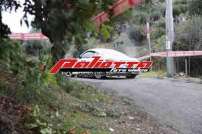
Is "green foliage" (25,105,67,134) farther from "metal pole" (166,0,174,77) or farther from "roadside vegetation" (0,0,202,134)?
"metal pole" (166,0,174,77)

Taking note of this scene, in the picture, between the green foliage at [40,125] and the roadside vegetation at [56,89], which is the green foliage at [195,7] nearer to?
the roadside vegetation at [56,89]

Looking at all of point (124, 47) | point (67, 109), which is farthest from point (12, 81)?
point (124, 47)

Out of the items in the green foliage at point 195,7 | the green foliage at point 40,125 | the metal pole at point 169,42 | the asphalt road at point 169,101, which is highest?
the green foliage at point 195,7

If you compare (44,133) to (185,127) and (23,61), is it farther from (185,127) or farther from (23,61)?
(185,127)

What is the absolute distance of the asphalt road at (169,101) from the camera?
9703 millimetres

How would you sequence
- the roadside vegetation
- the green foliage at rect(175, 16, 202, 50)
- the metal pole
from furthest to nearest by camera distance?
the green foliage at rect(175, 16, 202, 50)
the metal pole
the roadside vegetation

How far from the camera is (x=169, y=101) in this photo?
1241 cm

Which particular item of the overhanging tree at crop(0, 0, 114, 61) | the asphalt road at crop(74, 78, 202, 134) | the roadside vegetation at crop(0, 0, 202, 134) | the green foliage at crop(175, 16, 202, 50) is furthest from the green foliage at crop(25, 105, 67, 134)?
the green foliage at crop(175, 16, 202, 50)

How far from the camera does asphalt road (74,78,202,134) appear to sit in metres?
9.70

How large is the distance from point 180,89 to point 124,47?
19010 mm

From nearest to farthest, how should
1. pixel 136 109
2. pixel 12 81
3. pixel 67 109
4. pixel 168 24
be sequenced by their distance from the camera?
pixel 12 81
pixel 67 109
pixel 136 109
pixel 168 24

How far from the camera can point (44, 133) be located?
6.45 meters

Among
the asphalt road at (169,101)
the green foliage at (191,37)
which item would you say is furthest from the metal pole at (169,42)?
the asphalt road at (169,101)

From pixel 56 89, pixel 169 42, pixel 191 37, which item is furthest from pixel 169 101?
pixel 191 37
